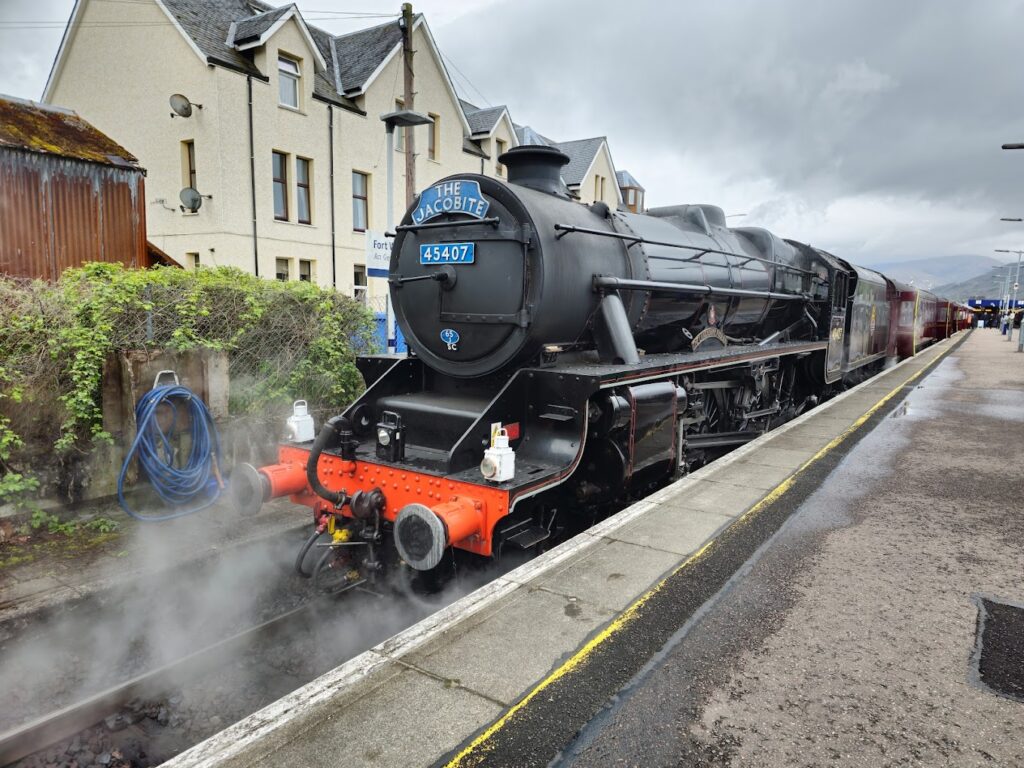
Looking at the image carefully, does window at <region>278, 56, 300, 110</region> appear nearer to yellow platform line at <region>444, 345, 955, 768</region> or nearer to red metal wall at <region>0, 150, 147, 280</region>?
red metal wall at <region>0, 150, 147, 280</region>

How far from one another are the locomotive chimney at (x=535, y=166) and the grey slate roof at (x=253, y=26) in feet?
48.3

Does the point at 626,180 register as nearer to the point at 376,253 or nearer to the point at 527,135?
the point at 527,135

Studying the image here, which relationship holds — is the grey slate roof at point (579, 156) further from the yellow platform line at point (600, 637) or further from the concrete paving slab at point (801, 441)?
the yellow platform line at point (600, 637)

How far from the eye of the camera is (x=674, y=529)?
4410 mm

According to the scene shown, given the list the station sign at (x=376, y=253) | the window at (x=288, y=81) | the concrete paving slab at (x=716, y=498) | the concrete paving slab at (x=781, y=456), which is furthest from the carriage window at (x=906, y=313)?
the window at (x=288, y=81)

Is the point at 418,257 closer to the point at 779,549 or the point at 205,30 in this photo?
Result: the point at 779,549

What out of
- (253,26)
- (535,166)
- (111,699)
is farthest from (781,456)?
(253,26)

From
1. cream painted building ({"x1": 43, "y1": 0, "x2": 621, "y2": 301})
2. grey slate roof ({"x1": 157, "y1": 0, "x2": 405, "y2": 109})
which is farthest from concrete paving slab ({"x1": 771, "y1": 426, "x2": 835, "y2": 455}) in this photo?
grey slate roof ({"x1": 157, "y1": 0, "x2": 405, "y2": 109})

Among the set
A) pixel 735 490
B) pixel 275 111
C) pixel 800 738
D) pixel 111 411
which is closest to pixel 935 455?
pixel 735 490

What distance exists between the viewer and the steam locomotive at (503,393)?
13.5 feet

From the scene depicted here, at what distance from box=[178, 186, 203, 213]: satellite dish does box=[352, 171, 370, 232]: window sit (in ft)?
15.6

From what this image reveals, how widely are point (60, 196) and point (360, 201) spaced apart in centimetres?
1005

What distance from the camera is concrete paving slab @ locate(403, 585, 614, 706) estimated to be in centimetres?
268

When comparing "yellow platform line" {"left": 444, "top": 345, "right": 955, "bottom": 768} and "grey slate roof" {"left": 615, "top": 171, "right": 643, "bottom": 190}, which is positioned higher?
"grey slate roof" {"left": 615, "top": 171, "right": 643, "bottom": 190}
